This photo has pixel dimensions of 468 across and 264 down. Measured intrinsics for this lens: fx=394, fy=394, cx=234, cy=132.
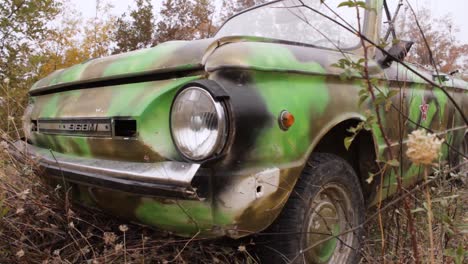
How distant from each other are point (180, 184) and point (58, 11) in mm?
7384

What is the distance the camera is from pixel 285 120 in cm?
157

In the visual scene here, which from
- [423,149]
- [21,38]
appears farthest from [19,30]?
[423,149]

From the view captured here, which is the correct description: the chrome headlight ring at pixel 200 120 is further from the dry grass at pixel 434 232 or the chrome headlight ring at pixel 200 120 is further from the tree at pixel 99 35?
the tree at pixel 99 35

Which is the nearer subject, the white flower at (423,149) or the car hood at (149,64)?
→ the white flower at (423,149)

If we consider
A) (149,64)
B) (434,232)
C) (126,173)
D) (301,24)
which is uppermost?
(301,24)

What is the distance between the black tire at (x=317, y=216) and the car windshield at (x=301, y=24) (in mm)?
793

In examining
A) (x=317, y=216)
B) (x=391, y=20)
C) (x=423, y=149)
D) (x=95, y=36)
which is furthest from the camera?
Result: (x=95, y=36)

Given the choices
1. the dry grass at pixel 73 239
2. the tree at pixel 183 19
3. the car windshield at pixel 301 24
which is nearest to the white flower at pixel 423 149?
the dry grass at pixel 73 239

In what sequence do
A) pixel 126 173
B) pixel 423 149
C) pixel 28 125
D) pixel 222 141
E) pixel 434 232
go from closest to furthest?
pixel 423 149, pixel 222 141, pixel 126 173, pixel 434 232, pixel 28 125

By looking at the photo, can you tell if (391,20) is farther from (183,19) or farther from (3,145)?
(183,19)

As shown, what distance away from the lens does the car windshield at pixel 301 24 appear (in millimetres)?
2443

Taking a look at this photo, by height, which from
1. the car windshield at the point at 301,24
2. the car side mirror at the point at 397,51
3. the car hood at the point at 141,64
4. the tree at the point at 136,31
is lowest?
the car hood at the point at 141,64

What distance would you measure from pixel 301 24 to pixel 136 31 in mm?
9401

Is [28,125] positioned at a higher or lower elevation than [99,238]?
higher
